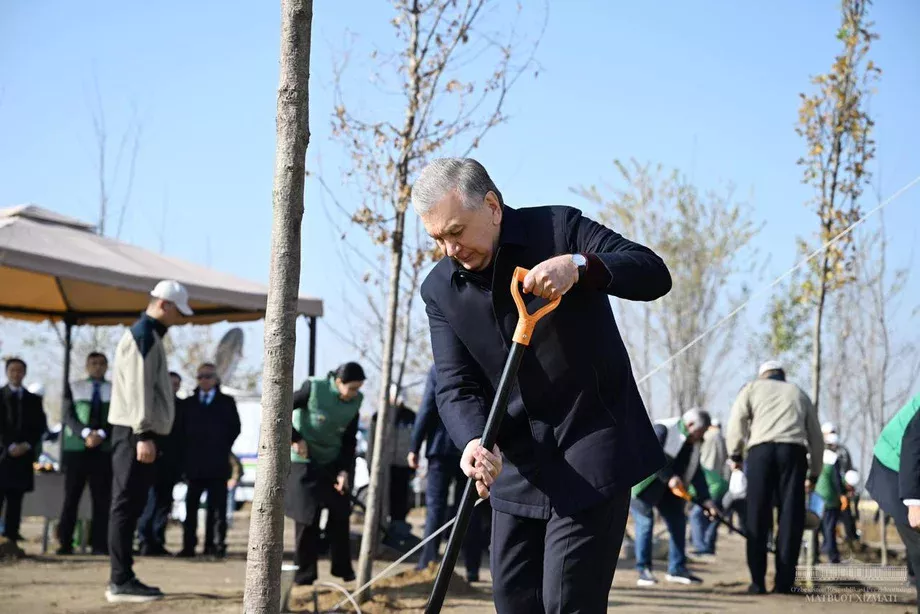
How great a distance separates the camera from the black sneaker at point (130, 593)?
778 cm

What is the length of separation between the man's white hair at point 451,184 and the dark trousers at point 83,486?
9.22 meters

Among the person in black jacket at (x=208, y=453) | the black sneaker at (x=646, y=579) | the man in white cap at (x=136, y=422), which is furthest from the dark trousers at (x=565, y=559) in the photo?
the person in black jacket at (x=208, y=453)

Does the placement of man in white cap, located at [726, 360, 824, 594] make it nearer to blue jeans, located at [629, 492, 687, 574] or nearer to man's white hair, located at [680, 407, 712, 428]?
blue jeans, located at [629, 492, 687, 574]

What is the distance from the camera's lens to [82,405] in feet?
38.2

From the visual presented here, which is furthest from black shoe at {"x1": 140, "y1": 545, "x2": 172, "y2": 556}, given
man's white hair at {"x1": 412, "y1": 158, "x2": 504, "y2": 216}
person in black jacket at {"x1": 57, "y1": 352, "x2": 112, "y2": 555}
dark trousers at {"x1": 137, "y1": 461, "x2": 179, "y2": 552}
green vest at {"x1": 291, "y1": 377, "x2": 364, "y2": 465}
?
man's white hair at {"x1": 412, "y1": 158, "x2": 504, "y2": 216}

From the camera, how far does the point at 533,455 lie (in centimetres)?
352

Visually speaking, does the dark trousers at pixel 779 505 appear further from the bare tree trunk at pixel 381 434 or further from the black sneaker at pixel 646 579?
the bare tree trunk at pixel 381 434

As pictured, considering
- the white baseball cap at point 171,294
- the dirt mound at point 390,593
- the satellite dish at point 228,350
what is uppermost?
the satellite dish at point 228,350

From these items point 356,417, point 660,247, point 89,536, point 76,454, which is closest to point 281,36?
point 356,417

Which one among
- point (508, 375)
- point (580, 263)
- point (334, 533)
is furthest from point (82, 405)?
point (580, 263)

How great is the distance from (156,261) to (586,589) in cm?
1037

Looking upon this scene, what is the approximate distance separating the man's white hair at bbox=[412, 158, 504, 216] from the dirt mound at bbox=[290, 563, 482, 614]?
14.3 feet

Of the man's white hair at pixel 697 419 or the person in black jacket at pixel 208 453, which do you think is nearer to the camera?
the man's white hair at pixel 697 419

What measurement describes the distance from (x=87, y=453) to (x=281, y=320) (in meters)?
8.53
